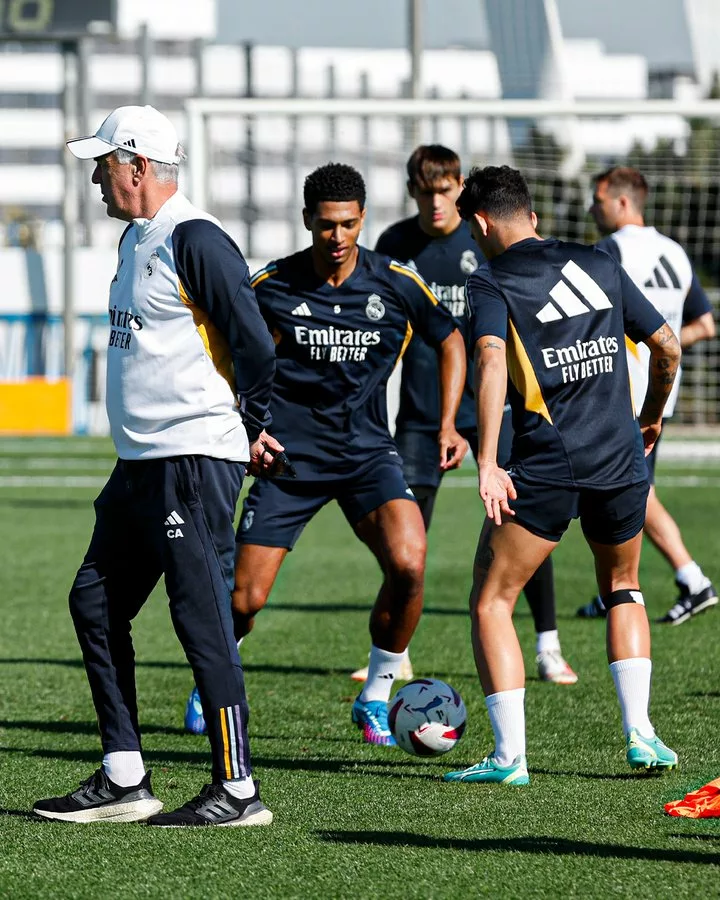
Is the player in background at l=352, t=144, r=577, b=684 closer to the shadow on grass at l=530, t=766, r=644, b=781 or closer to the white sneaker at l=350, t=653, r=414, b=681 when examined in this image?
the white sneaker at l=350, t=653, r=414, b=681

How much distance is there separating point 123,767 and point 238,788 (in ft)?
1.33

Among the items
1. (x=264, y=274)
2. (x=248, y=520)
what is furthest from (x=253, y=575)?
(x=264, y=274)

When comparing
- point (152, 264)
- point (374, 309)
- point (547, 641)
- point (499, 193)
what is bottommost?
point (547, 641)

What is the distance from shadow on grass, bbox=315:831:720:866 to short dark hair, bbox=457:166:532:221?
2114mm

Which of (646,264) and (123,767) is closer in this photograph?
(123,767)

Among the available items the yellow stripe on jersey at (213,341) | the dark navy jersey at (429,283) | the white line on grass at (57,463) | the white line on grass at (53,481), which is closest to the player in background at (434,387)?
the dark navy jersey at (429,283)

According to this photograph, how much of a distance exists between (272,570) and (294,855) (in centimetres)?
214

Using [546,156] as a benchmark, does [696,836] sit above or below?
below

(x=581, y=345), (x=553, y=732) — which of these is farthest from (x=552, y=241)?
(x=553, y=732)

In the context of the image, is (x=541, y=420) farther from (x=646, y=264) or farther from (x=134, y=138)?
(x=646, y=264)

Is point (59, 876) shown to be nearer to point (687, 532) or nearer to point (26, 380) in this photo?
point (687, 532)

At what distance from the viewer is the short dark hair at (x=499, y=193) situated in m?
5.21

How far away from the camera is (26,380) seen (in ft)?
95.6

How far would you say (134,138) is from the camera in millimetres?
4492
